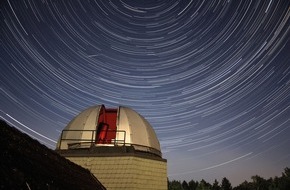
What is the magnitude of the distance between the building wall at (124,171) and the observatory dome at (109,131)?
44.1 inches

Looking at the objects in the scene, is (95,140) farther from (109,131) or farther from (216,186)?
(216,186)

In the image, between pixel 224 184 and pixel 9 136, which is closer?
pixel 9 136

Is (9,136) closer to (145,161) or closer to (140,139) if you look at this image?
(145,161)

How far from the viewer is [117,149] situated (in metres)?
14.3

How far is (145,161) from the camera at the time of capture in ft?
46.8

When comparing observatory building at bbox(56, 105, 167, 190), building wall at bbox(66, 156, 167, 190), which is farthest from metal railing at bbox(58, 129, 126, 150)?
building wall at bbox(66, 156, 167, 190)

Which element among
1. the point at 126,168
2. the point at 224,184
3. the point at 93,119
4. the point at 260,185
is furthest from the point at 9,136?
the point at 260,185

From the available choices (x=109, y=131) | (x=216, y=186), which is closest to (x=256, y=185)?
(x=216, y=186)

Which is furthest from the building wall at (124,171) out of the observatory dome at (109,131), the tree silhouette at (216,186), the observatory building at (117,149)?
the tree silhouette at (216,186)

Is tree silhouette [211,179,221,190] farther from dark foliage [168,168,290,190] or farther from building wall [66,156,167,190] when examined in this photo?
building wall [66,156,167,190]

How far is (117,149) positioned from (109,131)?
8.12ft

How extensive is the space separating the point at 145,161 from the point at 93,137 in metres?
3.53

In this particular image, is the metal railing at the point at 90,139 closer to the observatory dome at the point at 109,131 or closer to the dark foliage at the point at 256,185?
the observatory dome at the point at 109,131

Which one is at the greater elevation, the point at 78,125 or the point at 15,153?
the point at 78,125
